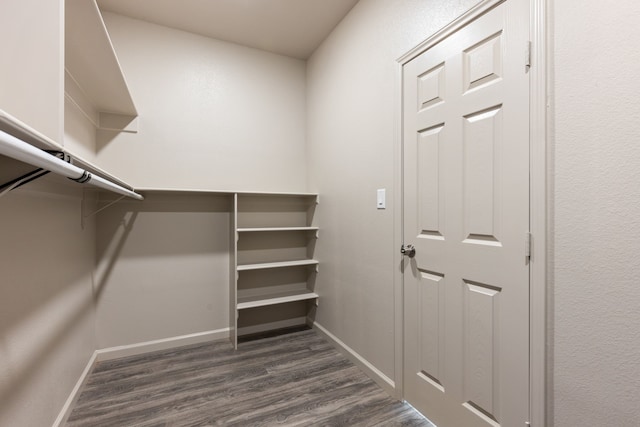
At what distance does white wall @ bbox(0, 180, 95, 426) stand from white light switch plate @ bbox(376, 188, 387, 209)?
184cm

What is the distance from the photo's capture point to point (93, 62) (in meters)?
1.66

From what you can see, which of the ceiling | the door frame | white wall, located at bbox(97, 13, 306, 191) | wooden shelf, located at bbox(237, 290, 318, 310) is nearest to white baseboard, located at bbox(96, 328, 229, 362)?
wooden shelf, located at bbox(237, 290, 318, 310)

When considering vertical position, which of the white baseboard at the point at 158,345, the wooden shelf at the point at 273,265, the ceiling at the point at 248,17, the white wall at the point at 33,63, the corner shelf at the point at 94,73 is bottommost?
the white baseboard at the point at 158,345

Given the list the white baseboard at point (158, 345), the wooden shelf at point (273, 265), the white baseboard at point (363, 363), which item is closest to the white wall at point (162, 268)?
the white baseboard at point (158, 345)

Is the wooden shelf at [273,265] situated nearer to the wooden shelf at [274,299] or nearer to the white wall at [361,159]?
the white wall at [361,159]

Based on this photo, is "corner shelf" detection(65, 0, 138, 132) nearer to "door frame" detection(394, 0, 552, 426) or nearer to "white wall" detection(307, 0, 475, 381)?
"white wall" detection(307, 0, 475, 381)

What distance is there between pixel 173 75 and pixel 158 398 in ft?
8.25

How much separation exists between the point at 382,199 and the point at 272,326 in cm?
180

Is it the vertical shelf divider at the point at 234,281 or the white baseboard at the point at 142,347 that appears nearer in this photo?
the white baseboard at the point at 142,347

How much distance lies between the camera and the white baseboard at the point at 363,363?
1.90 metres

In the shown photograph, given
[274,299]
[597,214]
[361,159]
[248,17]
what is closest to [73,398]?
[274,299]

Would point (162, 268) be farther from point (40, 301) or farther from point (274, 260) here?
point (40, 301)

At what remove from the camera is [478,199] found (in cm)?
136

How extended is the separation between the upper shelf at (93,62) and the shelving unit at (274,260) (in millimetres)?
1200
